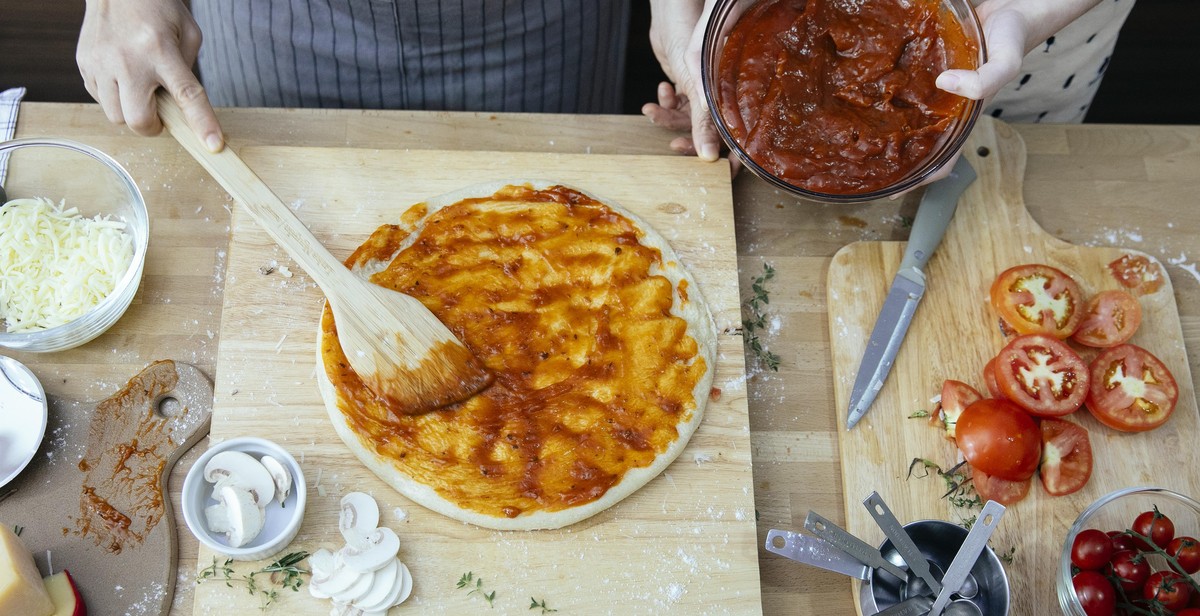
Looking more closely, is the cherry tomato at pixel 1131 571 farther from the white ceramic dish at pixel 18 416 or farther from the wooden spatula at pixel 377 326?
the white ceramic dish at pixel 18 416

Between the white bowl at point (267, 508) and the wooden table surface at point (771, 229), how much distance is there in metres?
0.23

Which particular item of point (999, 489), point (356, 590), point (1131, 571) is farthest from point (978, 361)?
point (356, 590)

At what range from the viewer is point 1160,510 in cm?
250

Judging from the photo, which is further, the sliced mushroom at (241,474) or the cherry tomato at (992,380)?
the cherry tomato at (992,380)

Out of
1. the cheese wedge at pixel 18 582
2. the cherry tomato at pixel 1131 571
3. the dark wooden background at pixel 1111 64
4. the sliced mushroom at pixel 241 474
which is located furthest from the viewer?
the dark wooden background at pixel 1111 64

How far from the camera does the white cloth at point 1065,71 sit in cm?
295

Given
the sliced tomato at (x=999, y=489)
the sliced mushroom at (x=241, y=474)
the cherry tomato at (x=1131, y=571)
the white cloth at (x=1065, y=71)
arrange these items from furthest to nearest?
the white cloth at (x=1065, y=71) → the sliced tomato at (x=999, y=489) → the sliced mushroom at (x=241, y=474) → the cherry tomato at (x=1131, y=571)

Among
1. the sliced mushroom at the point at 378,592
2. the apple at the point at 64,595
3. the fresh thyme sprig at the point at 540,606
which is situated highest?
the sliced mushroom at the point at 378,592

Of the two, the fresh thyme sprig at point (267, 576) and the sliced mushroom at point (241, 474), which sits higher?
the sliced mushroom at point (241, 474)

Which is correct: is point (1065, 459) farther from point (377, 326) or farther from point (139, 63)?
point (139, 63)

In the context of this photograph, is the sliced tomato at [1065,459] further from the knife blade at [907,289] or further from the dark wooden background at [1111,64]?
the dark wooden background at [1111,64]

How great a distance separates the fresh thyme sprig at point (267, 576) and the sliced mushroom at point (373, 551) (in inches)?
5.5

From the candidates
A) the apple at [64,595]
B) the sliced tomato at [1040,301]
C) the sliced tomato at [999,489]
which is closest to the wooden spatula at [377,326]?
the apple at [64,595]

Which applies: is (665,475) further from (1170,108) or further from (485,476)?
(1170,108)
